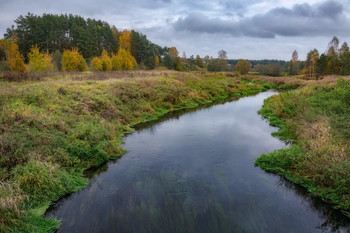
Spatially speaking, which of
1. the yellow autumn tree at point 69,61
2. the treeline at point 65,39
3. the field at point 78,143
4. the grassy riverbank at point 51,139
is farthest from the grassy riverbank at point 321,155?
the treeline at point 65,39

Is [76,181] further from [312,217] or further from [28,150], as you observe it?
[312,217]

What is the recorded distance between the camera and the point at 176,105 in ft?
81.1

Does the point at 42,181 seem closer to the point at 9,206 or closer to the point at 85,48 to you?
the point at 9,206

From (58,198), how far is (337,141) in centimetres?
1199

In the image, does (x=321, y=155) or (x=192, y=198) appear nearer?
(x=192, y=198)

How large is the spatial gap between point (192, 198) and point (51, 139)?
6.95 meters

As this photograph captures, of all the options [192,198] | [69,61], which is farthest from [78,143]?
[69,61]

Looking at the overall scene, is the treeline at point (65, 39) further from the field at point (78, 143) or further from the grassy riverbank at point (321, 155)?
the grassy riverbank at point (321, 155)

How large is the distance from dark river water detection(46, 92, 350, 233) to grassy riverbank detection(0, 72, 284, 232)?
663 mm

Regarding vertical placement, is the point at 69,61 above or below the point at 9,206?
above

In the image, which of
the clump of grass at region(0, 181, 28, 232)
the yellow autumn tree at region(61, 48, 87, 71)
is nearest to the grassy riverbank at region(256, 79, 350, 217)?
the clump of grass at region(0, 181, 28, 232)

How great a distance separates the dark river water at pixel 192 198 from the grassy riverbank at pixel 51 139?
2.17ft

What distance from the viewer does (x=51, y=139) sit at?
32.0ft

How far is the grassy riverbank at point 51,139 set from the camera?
657 cm
